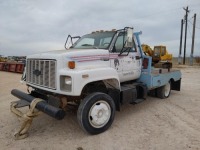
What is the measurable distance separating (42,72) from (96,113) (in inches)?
60.7

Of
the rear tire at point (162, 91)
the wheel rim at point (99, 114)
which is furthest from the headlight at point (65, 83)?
the rear tire at point (162, 91)

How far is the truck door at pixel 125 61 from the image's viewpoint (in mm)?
5801

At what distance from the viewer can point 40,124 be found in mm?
5508

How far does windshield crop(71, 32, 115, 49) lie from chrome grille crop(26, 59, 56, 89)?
148 centimetres

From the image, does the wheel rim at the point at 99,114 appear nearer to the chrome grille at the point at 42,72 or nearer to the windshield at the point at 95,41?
the chrome grille at the point at 42,72

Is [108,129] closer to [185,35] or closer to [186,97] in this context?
[186,97]

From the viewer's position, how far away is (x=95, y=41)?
624 centimetres

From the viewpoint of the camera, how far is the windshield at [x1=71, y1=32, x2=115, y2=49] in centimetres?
592

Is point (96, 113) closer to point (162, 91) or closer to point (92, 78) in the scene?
point (92, 78)

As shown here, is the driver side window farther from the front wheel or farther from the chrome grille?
the chrome grille

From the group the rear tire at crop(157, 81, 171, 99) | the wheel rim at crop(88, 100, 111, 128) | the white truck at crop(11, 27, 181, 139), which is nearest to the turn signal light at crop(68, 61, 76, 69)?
the white truck at crop(11, 27, 181, 139)

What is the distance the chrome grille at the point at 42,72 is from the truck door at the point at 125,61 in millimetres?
1625

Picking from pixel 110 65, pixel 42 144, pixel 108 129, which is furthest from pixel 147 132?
pixel 42 144

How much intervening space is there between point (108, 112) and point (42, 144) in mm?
1578
